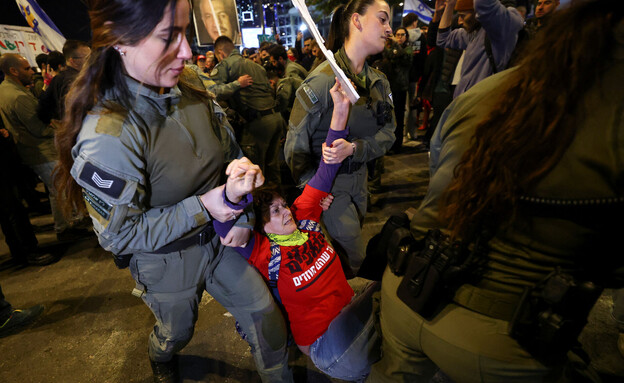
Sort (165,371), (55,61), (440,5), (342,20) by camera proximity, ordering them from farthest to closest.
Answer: (55,61) < (440,5) < (342,20) < (165,371)

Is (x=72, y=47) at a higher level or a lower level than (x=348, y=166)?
higher

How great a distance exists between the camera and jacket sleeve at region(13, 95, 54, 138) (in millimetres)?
3678

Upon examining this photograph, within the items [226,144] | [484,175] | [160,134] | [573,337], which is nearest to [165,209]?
[160,134]

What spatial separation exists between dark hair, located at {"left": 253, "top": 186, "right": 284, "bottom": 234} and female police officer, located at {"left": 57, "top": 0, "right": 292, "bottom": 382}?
0.69 ft

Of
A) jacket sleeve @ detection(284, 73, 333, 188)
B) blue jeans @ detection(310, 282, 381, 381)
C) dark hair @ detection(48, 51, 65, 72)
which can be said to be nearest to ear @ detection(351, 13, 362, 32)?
jacket sleeve @ detection(284, 73, 333, 188)

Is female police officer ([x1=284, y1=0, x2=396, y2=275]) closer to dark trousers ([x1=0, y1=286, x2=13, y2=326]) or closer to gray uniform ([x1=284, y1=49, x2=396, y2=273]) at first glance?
gray uniform ([x1=284, y1=49, x2=396, y2=273])

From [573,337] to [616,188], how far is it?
0.44 m

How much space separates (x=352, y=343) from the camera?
4.97ft

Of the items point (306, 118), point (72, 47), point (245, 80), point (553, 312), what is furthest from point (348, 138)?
point (72, 47)

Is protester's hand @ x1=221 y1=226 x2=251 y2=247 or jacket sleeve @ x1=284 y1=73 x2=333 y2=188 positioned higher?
jacket sleeve @ x1=284 y1=73 x2=333 y2=188

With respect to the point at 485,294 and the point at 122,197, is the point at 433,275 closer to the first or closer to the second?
the point at 485,294

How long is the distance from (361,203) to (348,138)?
1.60ft

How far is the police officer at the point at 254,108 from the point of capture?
4.78m

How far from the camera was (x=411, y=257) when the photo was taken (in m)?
1.08
